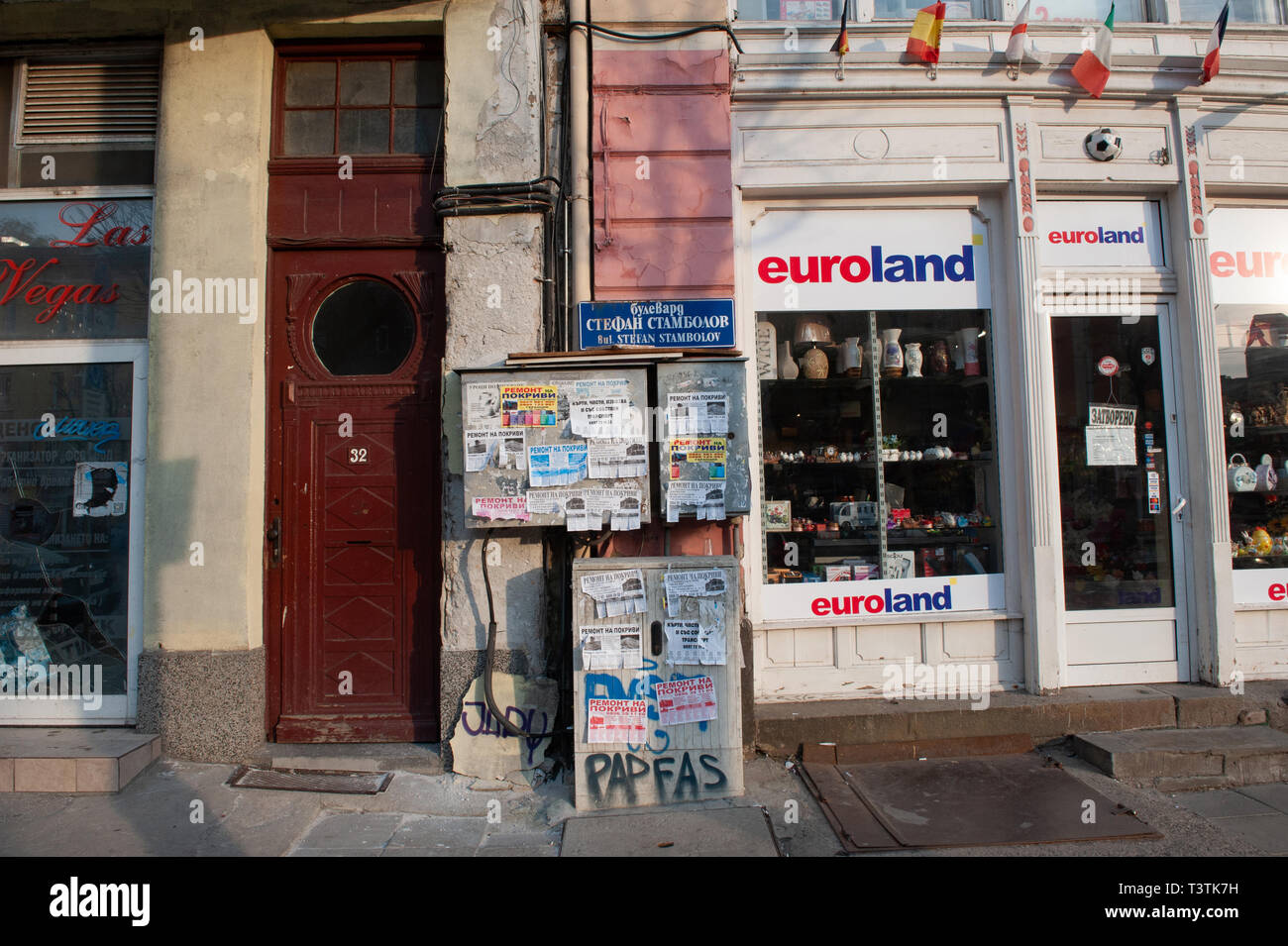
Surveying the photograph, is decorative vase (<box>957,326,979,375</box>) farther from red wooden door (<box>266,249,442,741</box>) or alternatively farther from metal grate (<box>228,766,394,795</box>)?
metal grate (<box>228,766,394,795</box>)

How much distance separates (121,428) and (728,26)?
487 cm

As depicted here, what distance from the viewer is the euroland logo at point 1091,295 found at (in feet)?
16.9

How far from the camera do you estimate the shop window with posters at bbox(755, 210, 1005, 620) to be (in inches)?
201

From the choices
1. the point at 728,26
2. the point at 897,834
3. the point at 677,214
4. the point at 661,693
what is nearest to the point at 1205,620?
the point at 897,834

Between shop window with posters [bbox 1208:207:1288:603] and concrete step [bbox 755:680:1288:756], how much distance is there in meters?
1.39

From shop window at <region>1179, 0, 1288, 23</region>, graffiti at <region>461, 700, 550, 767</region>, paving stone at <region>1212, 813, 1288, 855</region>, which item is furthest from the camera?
shop window at <region>1179, 0, 1288, 23</region>

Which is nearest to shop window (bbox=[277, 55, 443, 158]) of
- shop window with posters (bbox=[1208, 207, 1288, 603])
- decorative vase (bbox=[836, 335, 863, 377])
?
decorative vase (bbox=[836, 335, 863, 377])

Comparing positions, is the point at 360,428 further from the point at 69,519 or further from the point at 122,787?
the point at 122,787

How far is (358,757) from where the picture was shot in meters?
4.45

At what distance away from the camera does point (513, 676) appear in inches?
172

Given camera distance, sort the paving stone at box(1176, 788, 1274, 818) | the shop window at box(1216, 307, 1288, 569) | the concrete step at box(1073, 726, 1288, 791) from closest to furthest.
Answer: the paving stone at box(1176, 788, 1274, 818), the concrete step at box(1073, 726, 1288, 791), the shop window at box(1216, 307, 1288, 569)

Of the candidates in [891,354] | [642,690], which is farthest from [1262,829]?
[891,354]

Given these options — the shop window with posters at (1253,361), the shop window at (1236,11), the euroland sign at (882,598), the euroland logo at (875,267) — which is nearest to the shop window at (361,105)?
the euroland logo at (875,267)

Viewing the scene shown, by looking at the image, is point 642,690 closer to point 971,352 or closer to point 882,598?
point 882,598
